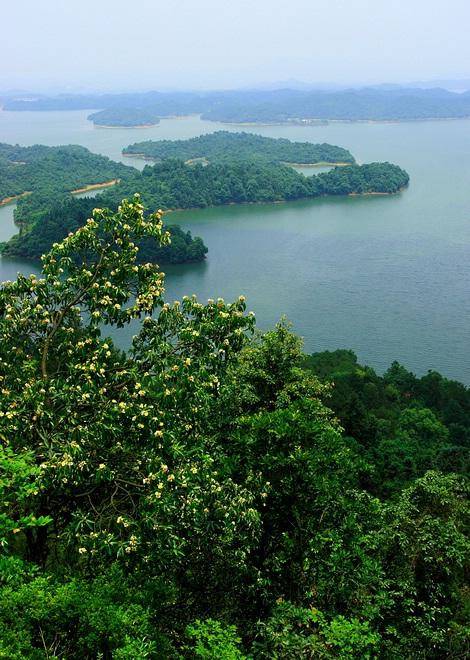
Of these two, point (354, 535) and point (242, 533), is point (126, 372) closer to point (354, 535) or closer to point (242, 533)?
point (242, 533)

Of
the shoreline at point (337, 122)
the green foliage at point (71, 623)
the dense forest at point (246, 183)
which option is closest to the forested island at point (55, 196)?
the dense forest at point (246, 183)

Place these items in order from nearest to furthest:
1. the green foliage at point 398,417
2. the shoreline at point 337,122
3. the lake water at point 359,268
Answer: the green foliage at point 398,417, the lake water at point 359,268, the shoreline at point 337,122

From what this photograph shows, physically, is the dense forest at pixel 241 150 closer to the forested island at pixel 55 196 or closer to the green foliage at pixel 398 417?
the forested island at pixel 55 196

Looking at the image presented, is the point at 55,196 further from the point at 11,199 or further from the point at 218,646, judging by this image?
the point at 218,646

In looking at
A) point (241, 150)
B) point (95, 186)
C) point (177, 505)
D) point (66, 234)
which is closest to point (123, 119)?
point (241, 150)

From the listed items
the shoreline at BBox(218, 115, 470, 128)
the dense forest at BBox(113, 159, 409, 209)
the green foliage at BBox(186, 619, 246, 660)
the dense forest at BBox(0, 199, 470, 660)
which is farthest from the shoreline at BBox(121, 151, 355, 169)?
the green foliage at BBox(186, 619, 246, 660)
